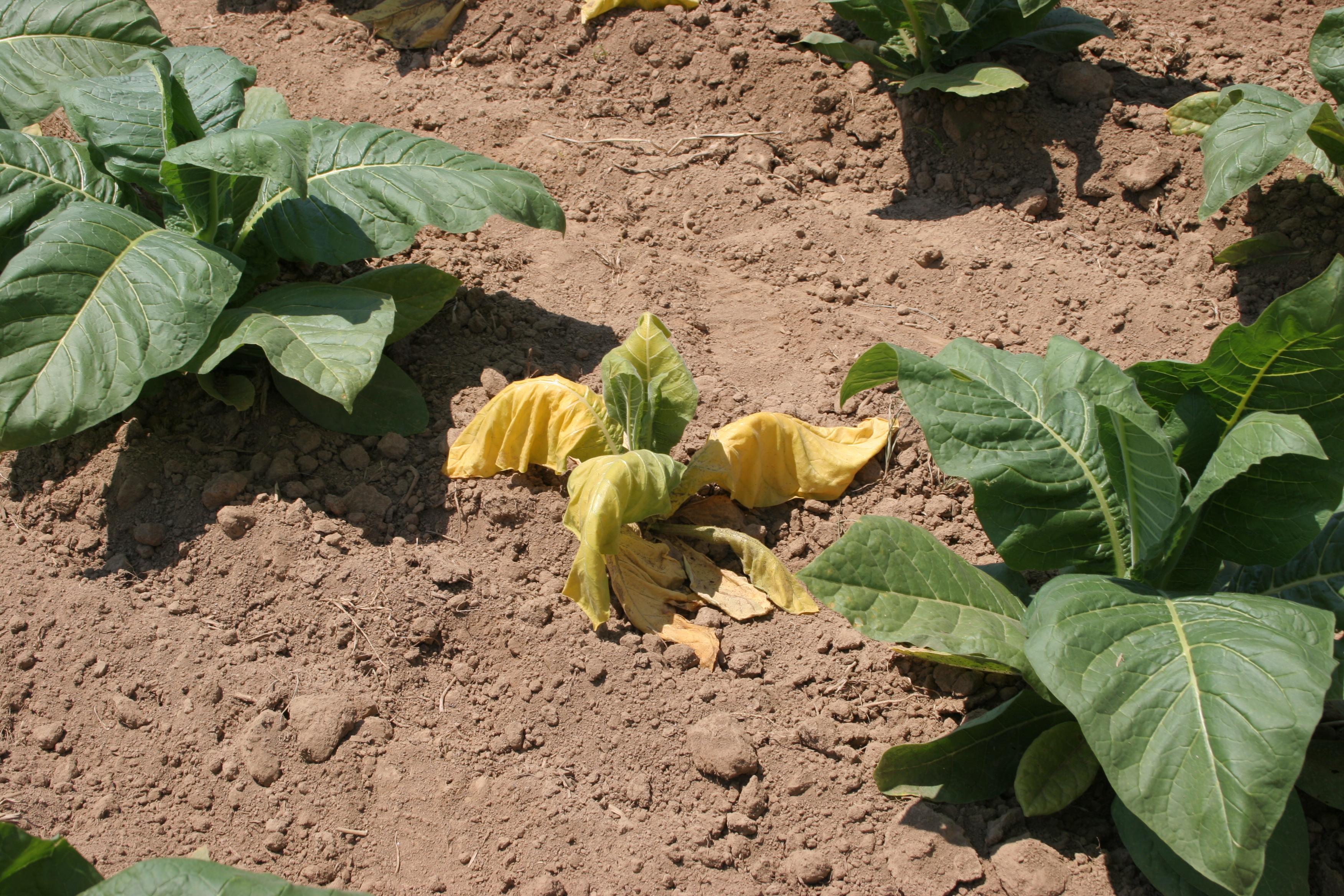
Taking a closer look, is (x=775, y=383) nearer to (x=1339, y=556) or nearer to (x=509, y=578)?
(x=509, y=578)

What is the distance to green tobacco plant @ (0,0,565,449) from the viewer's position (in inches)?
115

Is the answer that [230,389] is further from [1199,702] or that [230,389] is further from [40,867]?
[1199,702]

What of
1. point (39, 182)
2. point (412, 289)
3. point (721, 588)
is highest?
point (39, 182)

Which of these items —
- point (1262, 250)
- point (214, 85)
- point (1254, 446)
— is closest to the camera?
point (1254, 446)

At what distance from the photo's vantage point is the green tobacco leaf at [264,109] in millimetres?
3850

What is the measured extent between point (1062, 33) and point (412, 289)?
118 inches

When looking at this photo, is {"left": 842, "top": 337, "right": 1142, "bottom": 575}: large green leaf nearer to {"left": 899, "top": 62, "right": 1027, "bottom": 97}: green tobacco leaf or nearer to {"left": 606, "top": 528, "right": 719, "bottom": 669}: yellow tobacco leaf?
{"left": 606, "top": 528, "right": 719, "bottom": 669}: yellow tobacco leaf

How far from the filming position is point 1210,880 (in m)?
2.27

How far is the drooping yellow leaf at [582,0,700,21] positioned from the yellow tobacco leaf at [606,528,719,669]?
2935 millimetres

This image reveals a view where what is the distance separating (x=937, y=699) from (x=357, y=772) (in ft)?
4.93

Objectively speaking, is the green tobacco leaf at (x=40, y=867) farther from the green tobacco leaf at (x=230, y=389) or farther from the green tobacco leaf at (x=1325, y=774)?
the green tobacco leaf at (x=1325, y=774)

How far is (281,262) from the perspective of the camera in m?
3.93

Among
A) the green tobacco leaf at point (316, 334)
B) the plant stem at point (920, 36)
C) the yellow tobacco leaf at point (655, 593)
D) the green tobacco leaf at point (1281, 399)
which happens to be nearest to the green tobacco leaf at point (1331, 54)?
the plant stem at point (920, 36)

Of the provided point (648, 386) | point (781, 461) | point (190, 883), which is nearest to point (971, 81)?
point (781, 461)
